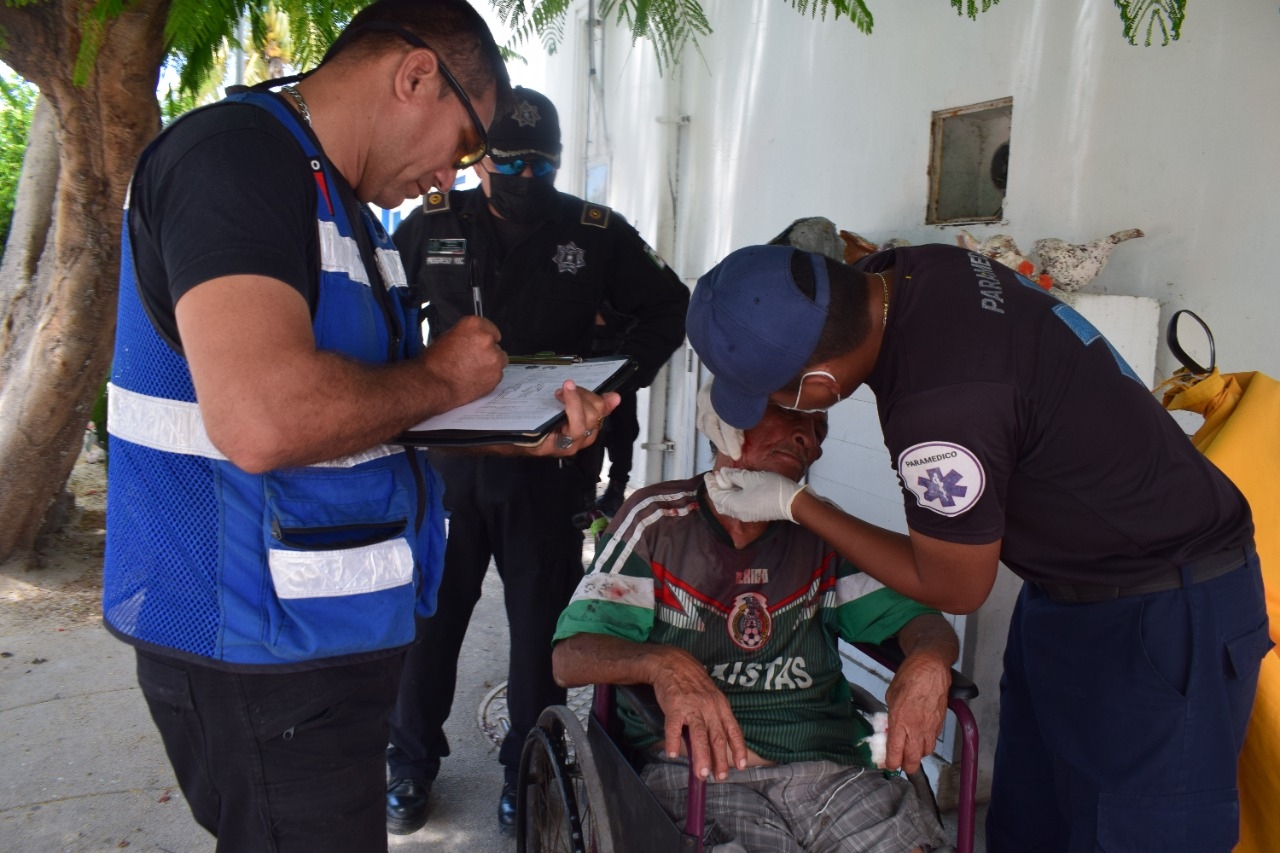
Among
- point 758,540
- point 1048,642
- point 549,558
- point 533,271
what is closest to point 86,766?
point 549,558

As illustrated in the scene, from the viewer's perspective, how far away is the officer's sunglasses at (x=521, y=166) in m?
2.84

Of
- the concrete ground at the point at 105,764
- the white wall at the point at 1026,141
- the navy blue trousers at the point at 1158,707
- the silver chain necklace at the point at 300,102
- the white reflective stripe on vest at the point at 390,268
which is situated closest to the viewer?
the silver chain necklace at the point at 300,102

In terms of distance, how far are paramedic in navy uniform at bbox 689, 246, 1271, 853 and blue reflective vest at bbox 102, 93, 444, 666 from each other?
25.1 inches

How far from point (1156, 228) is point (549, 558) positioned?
2.02 meters

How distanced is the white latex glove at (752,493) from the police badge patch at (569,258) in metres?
1.10

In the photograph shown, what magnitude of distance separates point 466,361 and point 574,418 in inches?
7.2

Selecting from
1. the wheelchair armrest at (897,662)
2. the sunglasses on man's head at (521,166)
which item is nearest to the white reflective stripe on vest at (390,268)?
the wheelchair armrest at (897,662)

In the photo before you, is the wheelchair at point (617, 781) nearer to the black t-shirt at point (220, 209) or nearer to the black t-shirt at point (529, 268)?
the black t-shirt at point (220, 209)

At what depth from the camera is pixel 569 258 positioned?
9.68 ft

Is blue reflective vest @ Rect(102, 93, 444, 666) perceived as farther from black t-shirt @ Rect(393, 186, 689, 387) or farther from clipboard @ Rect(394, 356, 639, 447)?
black t-shirt @ Rect(393, 186, 689, 387)

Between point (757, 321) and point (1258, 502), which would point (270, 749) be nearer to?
point (757, 321)

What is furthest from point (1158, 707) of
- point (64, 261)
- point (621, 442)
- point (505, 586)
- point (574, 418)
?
point (64, 261)

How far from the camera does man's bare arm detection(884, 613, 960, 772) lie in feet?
5.71

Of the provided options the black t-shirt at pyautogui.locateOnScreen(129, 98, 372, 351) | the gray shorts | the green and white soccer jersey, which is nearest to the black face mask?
the green and white soccer jersey
